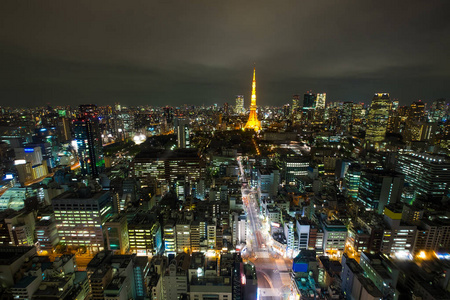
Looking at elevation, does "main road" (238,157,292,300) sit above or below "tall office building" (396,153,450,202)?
below

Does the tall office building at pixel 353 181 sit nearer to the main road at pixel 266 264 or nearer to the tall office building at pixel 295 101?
the main road at pixel 266 264

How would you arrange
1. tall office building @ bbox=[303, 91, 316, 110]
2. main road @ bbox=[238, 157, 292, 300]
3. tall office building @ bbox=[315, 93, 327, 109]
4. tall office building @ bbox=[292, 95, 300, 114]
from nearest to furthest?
1. main road @ bbox=[238, 157, 292, 300]
2. tall office building @ bbox=[303, 91, 316, 110]
3. tall office building @ bbox=[292, 95, 300, 114]
4. tall office building @ bbox=[315, 93, 327, 109]

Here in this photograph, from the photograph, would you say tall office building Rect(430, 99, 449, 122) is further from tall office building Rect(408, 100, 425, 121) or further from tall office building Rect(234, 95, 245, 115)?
tall office building Rect(234, 95, 245, 115)

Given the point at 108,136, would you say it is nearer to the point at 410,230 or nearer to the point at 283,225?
the point at 283,225

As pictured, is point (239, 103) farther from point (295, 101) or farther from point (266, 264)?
point (266, 264)

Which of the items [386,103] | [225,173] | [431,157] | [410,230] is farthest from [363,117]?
[410,230]

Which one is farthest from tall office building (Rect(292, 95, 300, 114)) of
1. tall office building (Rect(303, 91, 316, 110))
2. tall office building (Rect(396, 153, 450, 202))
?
tall office building (Rect(396, 153, 450, 202))
